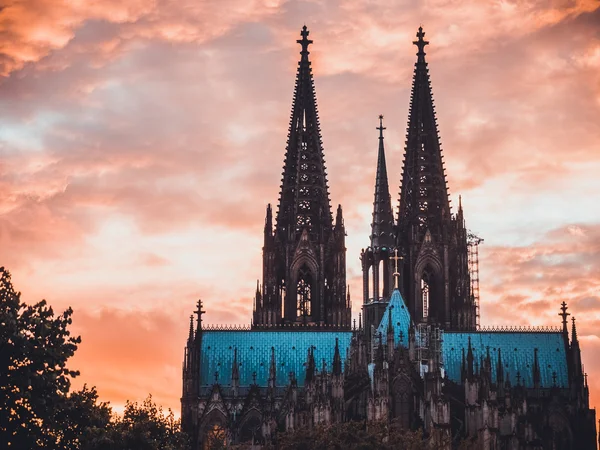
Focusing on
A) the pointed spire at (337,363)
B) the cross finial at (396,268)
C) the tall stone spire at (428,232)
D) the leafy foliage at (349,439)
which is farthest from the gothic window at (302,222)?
the leafy foliage at (349,439)

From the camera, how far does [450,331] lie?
117188 millimetres

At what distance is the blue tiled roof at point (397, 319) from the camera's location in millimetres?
106125

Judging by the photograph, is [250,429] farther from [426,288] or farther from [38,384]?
[38,384]

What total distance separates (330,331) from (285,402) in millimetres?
11011

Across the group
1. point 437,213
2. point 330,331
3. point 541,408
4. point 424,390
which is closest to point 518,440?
point 424,390

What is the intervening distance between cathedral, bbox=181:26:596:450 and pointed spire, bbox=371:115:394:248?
12 centimetres

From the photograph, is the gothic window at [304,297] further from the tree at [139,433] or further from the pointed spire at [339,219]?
the tree at [139,433]

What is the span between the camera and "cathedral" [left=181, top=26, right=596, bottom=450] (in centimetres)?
9875

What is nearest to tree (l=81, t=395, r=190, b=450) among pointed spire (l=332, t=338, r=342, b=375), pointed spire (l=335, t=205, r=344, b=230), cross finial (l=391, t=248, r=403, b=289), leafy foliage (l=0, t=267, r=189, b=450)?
leafy foliage (l=0, t=267, r=189, b=450)

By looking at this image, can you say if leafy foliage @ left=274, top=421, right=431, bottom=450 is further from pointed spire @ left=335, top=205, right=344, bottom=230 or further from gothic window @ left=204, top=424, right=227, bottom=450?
pointed spire @ left=335, top=205, right=344, bottom=230

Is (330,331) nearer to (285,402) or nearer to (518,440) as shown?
(285,402)

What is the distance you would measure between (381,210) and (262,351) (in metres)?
18.7

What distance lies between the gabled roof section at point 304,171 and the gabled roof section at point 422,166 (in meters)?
7.18

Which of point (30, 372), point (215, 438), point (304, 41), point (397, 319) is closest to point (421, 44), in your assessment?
point (304, 41)
